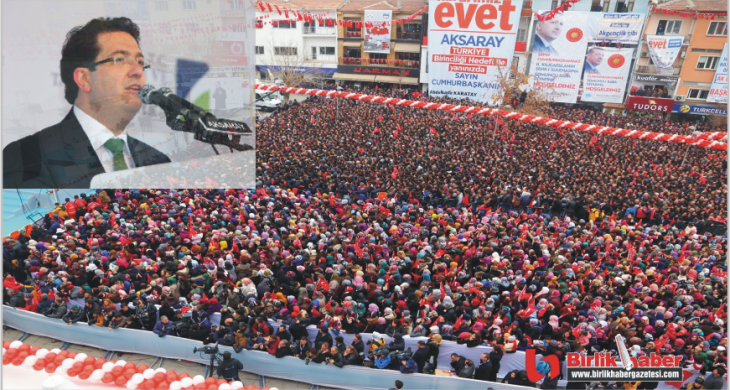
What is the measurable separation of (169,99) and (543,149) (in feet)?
48.1

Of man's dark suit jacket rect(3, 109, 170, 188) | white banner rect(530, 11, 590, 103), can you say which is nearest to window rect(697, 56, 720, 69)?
white banner rect(530, 11, 590, 103)

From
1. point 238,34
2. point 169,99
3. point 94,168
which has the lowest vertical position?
point 94,168

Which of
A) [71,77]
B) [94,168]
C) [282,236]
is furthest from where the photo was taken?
[282,236]

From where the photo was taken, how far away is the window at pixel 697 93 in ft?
91.5

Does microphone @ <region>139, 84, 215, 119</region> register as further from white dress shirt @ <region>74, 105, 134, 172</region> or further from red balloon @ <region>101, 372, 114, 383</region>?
red balloon @ <region>101, 372, 114, 383</region>

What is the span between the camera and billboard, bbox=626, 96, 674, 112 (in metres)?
28.2

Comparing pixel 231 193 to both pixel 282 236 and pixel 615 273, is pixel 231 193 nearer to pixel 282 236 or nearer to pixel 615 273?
pixel 282 236

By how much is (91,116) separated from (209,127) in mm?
1913

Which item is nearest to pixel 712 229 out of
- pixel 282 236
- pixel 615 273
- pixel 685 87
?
pixel 615 273

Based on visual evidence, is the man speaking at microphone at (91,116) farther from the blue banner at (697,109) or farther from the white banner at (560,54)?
the blue banner at (697,109)

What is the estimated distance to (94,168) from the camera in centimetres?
704

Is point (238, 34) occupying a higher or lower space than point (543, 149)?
higher

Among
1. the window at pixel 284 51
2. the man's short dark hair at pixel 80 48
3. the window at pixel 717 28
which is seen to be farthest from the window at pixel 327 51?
the man's short dark hair at pixel 80 48

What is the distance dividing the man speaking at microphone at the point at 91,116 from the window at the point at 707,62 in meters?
34.1
